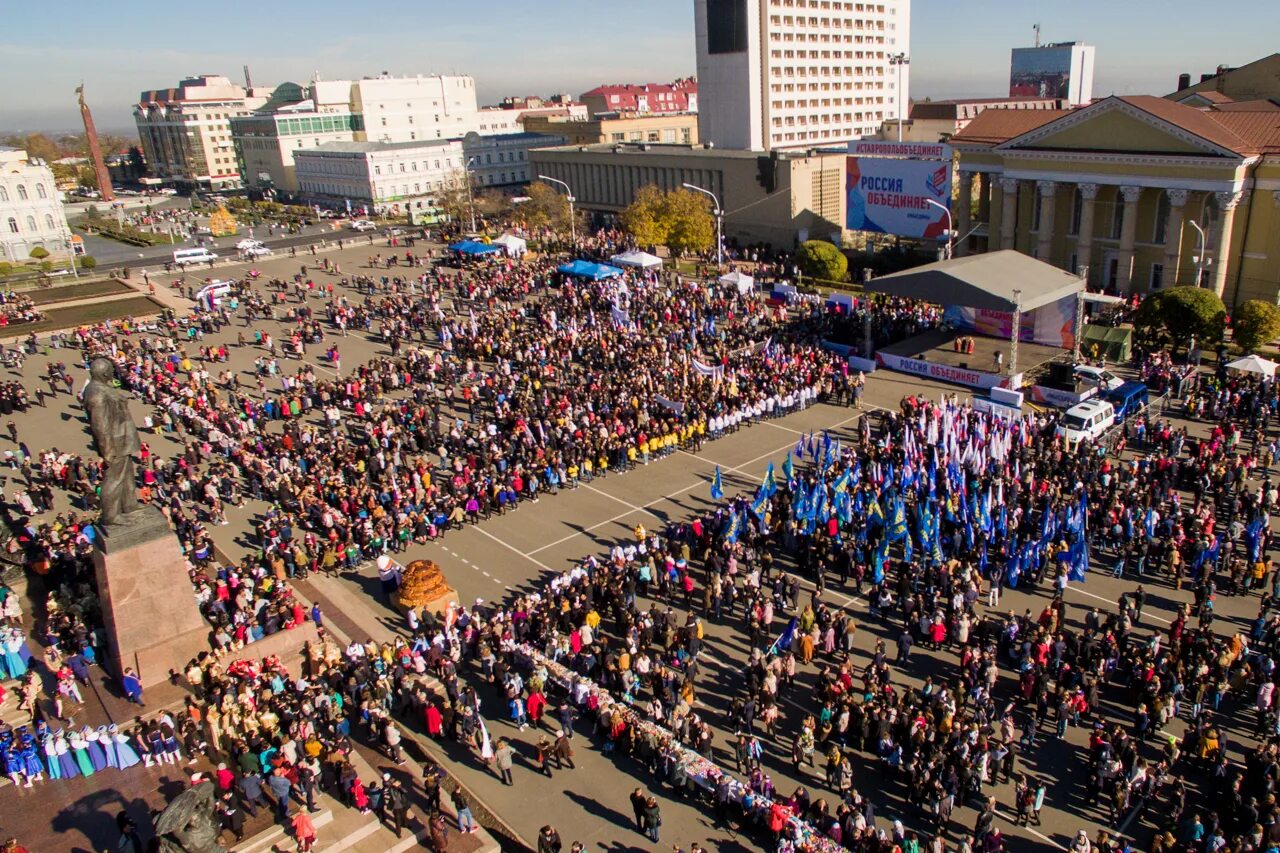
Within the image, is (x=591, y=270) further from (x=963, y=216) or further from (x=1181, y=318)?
(x=1181, y=318)

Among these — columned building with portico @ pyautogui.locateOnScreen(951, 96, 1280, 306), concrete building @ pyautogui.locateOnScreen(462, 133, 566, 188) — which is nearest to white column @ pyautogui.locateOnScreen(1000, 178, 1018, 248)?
columned building with portico @ pyautogui.locateOnScreen(951, 96, 1280, 306)

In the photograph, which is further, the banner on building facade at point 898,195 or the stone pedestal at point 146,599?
the banner on building facade at point 898,195

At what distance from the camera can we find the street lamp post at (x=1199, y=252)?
139 feet

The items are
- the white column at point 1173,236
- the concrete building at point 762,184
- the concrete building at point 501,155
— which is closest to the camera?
the white column at point 1173,236

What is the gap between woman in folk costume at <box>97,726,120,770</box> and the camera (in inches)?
648

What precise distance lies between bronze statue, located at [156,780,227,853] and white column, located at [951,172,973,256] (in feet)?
174

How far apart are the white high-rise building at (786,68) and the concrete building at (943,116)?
3877mm

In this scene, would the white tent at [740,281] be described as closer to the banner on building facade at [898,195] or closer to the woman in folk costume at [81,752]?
the banner on building facade at [898,195]

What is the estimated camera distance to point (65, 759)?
16.3m

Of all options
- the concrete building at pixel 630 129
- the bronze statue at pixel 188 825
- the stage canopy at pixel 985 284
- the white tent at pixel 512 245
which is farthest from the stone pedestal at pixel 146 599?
the concrete building at pixel 630 129

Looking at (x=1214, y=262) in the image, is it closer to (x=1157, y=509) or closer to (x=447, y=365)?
(x=1157, y=509)

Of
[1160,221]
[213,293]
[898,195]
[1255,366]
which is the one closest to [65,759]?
[1255,366]

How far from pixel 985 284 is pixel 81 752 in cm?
3439

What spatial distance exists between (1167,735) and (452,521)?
731 inches
